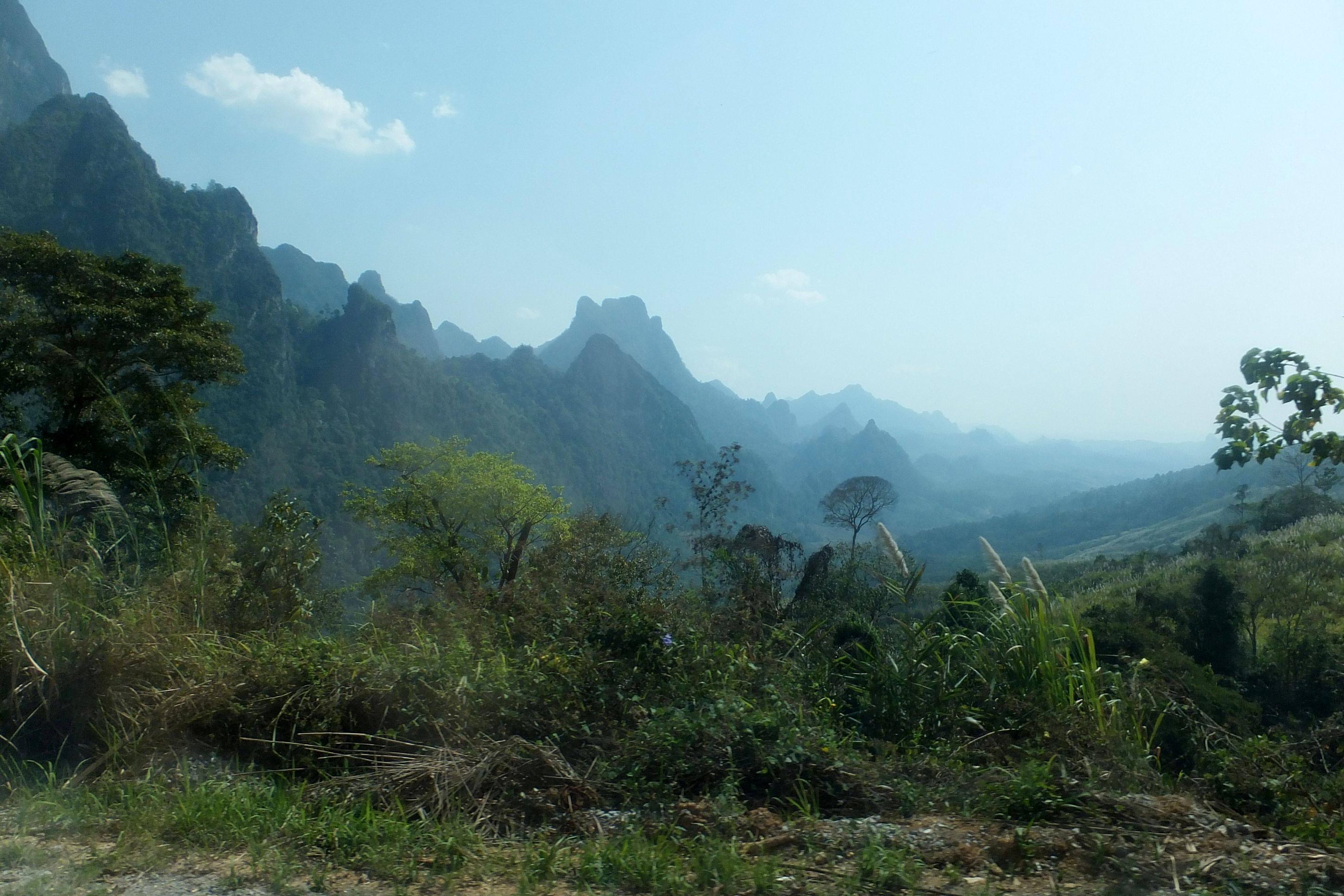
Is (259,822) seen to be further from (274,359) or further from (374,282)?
(374,282)

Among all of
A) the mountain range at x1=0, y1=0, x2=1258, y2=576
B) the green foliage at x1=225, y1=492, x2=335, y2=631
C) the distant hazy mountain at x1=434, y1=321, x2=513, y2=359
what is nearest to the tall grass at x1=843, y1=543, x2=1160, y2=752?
the green foliage at x1=225, y1=492, x2=335, y2=631

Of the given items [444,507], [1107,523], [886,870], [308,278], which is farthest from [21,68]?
[1107,523]

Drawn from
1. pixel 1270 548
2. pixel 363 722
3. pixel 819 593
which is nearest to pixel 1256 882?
pixel 363 722

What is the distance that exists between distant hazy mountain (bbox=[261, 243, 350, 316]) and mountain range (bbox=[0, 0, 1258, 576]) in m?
0.28

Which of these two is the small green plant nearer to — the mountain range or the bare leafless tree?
the mountain range

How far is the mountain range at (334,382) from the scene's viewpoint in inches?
2066

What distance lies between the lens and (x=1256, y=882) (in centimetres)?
266

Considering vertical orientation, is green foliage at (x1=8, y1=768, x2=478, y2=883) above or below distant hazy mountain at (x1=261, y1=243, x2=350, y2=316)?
below

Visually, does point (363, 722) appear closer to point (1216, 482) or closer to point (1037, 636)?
point (1037, 636)

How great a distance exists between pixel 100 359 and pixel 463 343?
476 ft

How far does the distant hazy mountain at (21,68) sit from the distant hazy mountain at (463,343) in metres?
73.0

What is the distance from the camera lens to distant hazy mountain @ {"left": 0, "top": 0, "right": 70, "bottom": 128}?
234 ft

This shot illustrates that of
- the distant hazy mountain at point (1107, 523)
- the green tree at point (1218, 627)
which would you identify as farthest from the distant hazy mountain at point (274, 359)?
the green tree at point (1218, 627)

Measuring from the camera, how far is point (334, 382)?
65.0m
